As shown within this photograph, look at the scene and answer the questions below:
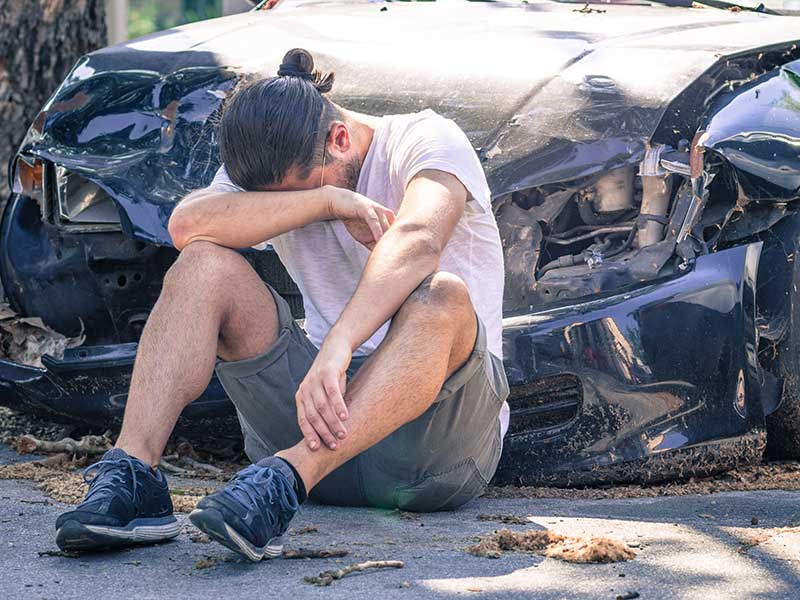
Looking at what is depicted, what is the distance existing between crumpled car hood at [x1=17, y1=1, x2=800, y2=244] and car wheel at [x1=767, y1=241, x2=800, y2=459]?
60cm

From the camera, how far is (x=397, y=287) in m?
2.45

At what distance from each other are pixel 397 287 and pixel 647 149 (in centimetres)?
104

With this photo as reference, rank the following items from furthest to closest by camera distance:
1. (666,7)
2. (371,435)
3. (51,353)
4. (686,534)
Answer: (666,7) < (51,353) < (686,534) < (371,435)

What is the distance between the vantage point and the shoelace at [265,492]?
2234 millimetres

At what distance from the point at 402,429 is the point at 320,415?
1.06ft

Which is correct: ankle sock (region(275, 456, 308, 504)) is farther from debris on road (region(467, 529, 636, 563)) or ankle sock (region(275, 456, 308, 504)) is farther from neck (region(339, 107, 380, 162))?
neck (region(339, 107, 380, 162))

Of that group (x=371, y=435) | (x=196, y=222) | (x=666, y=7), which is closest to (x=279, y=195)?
(x=196, y=222)

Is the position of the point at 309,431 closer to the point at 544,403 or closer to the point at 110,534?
the point at 110,534

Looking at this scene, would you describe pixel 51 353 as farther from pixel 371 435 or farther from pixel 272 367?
pixel 371 435

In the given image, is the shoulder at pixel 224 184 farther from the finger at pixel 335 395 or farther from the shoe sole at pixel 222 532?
the shoe sole at pixel 222 532

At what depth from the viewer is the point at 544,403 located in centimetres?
315

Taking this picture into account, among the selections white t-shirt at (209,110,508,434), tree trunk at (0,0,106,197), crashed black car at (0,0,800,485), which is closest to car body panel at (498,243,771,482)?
crashed black car at (0,0,800,485)

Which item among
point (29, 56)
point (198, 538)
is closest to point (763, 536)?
point (198, 538)

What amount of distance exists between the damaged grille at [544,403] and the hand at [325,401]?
2.87ft
